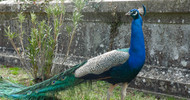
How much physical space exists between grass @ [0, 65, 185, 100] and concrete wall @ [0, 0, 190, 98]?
0.58 feet

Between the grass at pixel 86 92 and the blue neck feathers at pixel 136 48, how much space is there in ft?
2.21

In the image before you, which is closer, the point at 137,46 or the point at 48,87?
the point at 137,46

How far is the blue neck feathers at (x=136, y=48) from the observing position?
281 centimetres

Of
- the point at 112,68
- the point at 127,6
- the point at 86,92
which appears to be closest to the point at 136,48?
the point at 112,68

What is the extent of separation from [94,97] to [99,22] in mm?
1500

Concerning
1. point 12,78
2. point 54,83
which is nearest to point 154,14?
point 54,83

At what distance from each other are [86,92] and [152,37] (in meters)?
1.51

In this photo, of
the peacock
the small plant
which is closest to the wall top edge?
the small plant

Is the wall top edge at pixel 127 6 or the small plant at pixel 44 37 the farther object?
the small plant at pixel 44 37

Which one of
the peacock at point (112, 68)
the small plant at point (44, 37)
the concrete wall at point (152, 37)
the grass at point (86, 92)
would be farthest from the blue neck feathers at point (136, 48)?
the small plant at point (44, 37)

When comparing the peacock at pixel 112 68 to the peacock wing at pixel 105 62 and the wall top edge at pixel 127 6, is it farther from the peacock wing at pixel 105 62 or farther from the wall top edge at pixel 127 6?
the wall top edge at pixel 127 6

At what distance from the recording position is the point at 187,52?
3670mm

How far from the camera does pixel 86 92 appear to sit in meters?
3.29

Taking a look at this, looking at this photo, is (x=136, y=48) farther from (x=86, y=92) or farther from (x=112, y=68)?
(x=86, y=92)
